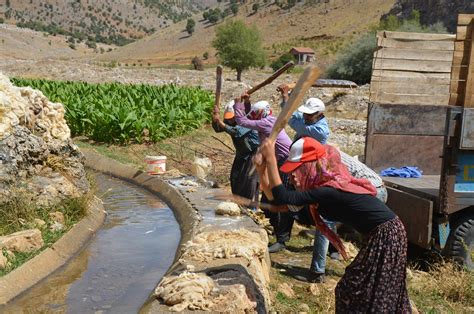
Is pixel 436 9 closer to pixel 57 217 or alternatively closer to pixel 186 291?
pixel 57 217

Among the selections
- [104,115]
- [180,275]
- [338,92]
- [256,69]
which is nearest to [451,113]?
[180,275]

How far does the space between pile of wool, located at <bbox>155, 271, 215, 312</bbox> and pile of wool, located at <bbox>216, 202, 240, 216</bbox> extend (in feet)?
7.28

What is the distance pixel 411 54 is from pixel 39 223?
506cm

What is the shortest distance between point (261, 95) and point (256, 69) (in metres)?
25.1

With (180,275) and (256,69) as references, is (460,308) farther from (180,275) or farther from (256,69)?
(256,69)

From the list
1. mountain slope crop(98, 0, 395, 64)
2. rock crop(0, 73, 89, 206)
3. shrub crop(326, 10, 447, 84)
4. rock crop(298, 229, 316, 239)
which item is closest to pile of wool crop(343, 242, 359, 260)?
rock crop(298, 229, 316, 239)

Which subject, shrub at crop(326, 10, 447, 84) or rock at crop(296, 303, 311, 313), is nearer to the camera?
rock at crop(296, 303, 311, 313)

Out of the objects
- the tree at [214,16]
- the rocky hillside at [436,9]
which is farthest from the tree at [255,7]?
the rocky hillside at [436,9]

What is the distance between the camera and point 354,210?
3.89m

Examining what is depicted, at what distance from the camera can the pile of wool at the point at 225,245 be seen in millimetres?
5098

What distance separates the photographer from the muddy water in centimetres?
492

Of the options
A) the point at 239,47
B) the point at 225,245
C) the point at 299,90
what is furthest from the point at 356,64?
the point at 299,90

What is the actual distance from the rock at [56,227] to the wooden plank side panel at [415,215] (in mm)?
3543

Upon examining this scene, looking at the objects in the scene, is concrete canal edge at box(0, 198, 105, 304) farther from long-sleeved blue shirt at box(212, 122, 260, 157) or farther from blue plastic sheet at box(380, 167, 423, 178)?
blue plastic sheet at box(380, 167, 423, 178)
